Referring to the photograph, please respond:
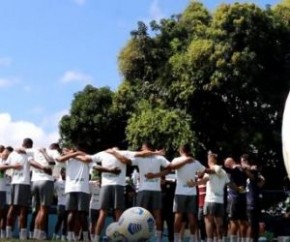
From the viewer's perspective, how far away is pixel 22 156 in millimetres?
14625

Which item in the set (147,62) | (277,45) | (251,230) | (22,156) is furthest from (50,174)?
(147,62)

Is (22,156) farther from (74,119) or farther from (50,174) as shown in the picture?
(74,119)

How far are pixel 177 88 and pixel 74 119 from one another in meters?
8.54

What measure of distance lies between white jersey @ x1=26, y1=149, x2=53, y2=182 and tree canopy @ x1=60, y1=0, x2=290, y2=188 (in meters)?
16.9

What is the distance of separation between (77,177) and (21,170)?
1.10 m

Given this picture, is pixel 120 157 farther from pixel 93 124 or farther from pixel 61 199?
pixel 93 124

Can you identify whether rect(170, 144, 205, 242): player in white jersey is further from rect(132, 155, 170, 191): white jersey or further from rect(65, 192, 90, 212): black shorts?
rect(65, 192, 90, 212): black shorts

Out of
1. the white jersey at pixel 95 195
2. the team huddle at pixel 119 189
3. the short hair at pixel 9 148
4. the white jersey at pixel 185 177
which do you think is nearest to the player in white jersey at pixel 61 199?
the white jersey at pixel 95 195

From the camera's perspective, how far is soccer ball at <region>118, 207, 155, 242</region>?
1138 centimetres

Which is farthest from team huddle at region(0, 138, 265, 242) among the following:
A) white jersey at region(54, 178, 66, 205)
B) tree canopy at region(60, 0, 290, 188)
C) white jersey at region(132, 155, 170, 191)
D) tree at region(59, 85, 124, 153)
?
tree at region(59, 85, 124, 153)

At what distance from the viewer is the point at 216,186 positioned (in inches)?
571

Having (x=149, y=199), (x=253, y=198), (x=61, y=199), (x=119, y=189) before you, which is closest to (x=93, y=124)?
(x=61, y=199)

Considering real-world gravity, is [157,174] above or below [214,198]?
above

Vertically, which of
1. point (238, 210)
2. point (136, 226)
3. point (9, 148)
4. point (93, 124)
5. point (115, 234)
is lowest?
point (115, 234)
